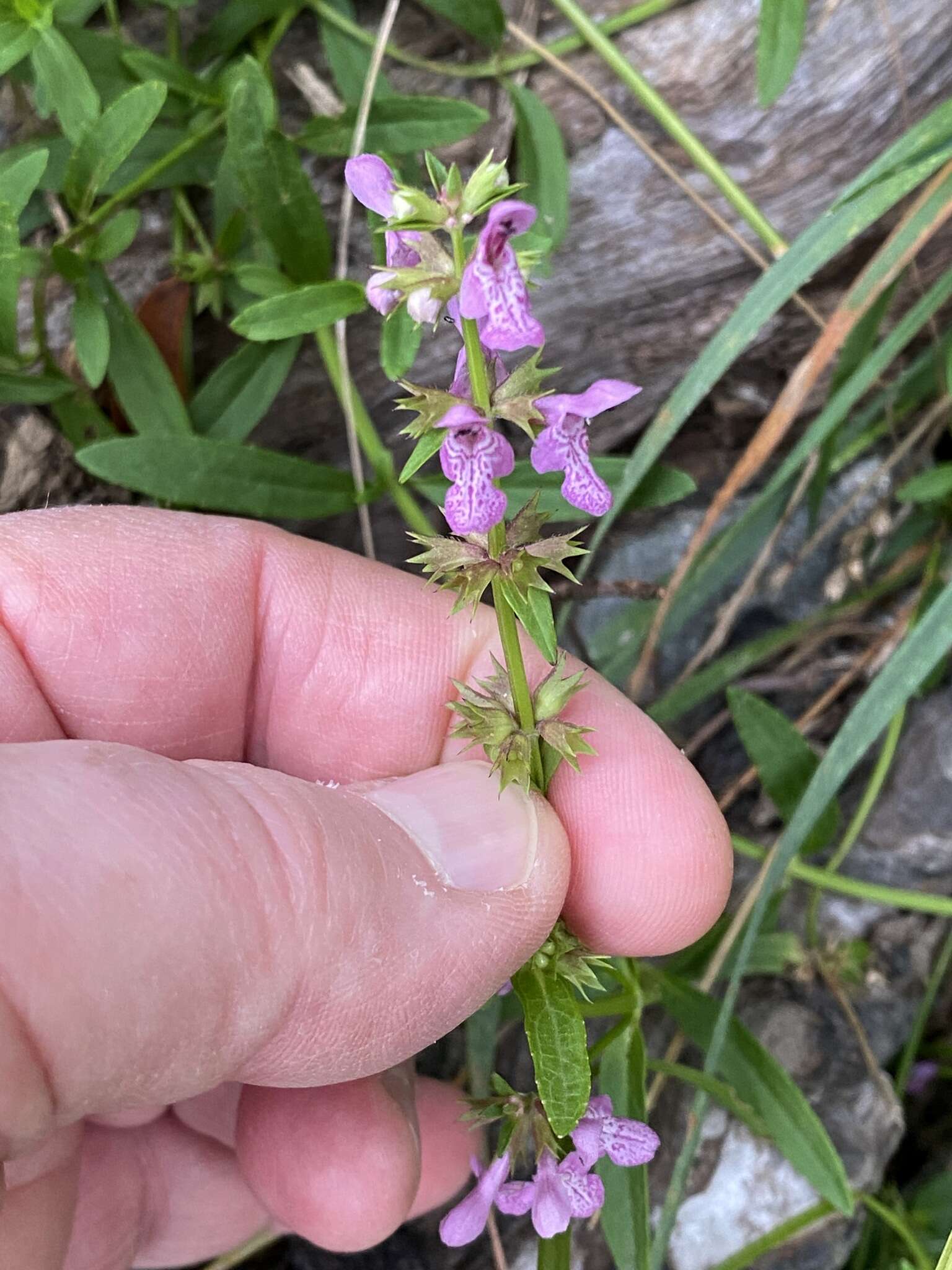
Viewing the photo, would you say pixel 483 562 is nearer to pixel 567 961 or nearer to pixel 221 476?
pixel 567 961

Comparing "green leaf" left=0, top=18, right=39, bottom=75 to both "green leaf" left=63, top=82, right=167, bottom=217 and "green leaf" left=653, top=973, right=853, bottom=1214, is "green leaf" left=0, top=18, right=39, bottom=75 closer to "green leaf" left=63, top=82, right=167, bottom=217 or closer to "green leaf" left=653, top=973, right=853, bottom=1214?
"green leaf" left=63, top=82, right=167, bottom=217

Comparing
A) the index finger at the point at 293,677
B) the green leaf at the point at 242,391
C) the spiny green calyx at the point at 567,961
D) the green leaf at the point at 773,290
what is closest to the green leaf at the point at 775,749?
the index finger at the point at 293,677

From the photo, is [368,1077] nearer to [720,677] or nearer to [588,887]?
[588,887]

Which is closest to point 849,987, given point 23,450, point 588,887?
point 588,887

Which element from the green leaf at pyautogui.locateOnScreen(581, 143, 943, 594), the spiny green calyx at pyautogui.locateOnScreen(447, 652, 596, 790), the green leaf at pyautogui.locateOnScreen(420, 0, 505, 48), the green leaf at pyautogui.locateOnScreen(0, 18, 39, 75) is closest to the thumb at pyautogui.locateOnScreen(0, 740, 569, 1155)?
the spiny green calyx at pyautogui.locateOnScreen(447, 652, 596, 790)

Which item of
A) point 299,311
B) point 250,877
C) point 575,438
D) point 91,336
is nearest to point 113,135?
point 91,336

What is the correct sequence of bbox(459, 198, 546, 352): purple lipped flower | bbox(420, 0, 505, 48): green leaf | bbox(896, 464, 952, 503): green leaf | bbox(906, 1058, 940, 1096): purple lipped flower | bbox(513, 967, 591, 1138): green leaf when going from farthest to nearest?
bbox(906, 1058, 940, 1096): purple lipped flower < bbox(896, 464, 952, 503): green leaf < bbox(420, 0, 505, 48): green leaf < bbox(513, 967, 591, 1138): green leaf < bbox(459, 198, 546, 352): purple lipped flower
